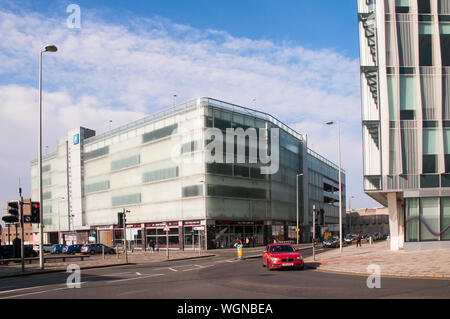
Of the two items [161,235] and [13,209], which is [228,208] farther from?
[13,209]

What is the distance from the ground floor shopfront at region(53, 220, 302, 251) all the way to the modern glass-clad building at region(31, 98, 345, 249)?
0.14m

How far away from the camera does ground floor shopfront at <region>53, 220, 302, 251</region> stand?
56.3 metres

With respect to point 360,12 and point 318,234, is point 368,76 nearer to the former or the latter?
point 360,12

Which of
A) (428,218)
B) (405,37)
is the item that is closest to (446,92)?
(405,37)

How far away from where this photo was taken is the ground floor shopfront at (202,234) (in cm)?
5631

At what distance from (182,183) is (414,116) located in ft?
111

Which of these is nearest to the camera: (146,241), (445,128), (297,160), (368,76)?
(445,128)

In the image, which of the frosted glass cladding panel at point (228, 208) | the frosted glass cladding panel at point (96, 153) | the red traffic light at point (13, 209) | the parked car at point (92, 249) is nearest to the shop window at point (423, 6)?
the red traffic light at point (13, 209)

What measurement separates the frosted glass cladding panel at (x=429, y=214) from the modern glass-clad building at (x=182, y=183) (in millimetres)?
24091

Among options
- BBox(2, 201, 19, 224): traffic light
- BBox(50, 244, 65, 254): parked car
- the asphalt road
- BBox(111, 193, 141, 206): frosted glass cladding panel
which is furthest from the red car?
BBox(50, 244, 65, 254): parked car

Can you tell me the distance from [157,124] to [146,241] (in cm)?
1759

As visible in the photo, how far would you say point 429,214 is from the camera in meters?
31.2
